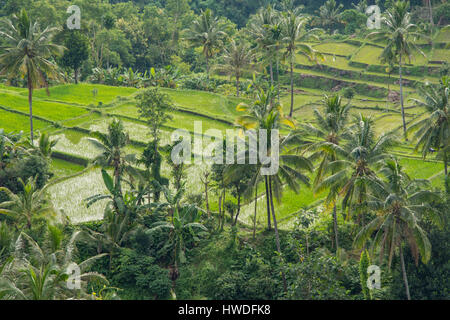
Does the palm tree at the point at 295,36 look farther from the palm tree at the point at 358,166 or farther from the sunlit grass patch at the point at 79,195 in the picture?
the palm tree at the point at 358,166

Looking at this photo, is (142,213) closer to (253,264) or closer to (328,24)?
(253,264)

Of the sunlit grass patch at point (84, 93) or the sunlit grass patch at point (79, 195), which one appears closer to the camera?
the sunlit grass patch at point (79, 195)

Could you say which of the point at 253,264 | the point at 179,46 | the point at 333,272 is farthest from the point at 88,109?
the point at 179,46

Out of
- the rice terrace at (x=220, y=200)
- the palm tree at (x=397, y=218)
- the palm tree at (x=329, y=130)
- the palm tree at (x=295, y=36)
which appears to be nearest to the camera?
the palm tree at (x=397, y=218)

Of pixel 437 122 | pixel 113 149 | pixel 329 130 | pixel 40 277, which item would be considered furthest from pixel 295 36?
pixel 40 277

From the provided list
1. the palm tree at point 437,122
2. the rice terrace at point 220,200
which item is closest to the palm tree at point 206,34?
the rice terrace at point 220,200

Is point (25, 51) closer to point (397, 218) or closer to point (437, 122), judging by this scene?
point (397, 218)

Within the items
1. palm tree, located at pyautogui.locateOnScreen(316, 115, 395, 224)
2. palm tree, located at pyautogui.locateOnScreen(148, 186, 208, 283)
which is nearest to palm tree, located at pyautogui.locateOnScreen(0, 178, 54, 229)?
palm tree, located at pyautogui.locateOnScreen(148, 186, 208, 283)
